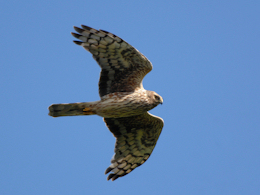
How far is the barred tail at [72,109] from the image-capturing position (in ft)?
30.6

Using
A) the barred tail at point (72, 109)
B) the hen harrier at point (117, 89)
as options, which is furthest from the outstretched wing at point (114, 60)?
the barred tail at point (72, 109)

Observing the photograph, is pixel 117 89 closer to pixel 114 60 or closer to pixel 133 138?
pixel 114 60

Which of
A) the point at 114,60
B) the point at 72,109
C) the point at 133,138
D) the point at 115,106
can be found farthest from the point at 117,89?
the point at 133,138

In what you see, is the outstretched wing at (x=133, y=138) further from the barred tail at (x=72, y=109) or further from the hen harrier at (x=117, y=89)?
the barred tail at (x=72, y=109)

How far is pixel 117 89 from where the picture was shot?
981 cm

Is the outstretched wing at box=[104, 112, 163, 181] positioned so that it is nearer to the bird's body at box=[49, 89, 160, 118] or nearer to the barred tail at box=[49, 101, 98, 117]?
the bird's body at box=[49, 89, 160, 118]

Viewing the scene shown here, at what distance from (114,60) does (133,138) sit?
2600 mm

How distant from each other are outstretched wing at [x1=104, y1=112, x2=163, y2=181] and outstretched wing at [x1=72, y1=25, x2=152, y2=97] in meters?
1.22

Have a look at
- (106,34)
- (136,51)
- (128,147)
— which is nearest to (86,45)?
(106,34)

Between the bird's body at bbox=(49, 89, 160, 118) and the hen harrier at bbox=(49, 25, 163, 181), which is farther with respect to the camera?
the bird's body at bbox=(49, 89, 160, 118)

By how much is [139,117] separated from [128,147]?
3.23 ft

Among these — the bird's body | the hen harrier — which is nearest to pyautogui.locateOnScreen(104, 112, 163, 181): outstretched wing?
the hen harrier

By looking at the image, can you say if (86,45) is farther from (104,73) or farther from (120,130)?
(120,130)

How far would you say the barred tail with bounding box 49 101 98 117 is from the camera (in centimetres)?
934
